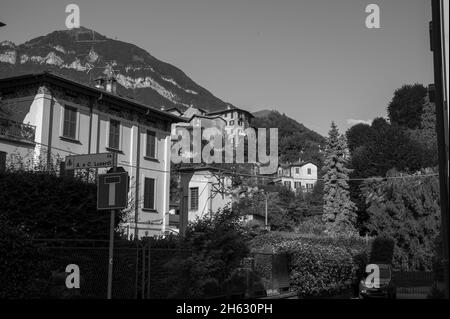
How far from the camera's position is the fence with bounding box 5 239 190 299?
11367mm

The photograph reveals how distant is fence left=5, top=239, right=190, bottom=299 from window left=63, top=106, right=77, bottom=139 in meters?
18.1

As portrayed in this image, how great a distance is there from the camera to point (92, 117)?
32625 millimetres

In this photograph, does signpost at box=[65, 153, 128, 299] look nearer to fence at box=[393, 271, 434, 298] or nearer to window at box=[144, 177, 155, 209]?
fence at box=[393, 271, 434, 298]

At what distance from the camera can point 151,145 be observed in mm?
36938

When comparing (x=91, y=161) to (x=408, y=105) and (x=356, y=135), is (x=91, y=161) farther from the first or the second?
(x=356, y=135)

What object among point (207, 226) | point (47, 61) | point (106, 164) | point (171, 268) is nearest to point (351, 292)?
point (207, 226)

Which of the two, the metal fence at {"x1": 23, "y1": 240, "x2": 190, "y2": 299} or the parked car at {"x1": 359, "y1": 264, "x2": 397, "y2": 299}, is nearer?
the metal fence at {"x1": 23, "y1": 240, "x2": 190, "y2": 299}

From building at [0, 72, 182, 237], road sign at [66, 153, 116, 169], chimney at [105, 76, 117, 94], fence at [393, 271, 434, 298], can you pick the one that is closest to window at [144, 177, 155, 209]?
building at [0, 72, 182, 237]

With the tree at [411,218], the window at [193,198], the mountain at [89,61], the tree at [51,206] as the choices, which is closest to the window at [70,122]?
the mountain at [89,61]

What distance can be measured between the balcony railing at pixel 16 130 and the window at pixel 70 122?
2.21 m

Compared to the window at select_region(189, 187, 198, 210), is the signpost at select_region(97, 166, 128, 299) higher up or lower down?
lower down

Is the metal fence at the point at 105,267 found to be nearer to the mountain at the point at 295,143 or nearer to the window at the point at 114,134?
the window at the point at 114,134

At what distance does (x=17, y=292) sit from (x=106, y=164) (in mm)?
2933

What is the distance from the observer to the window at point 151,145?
120ft
